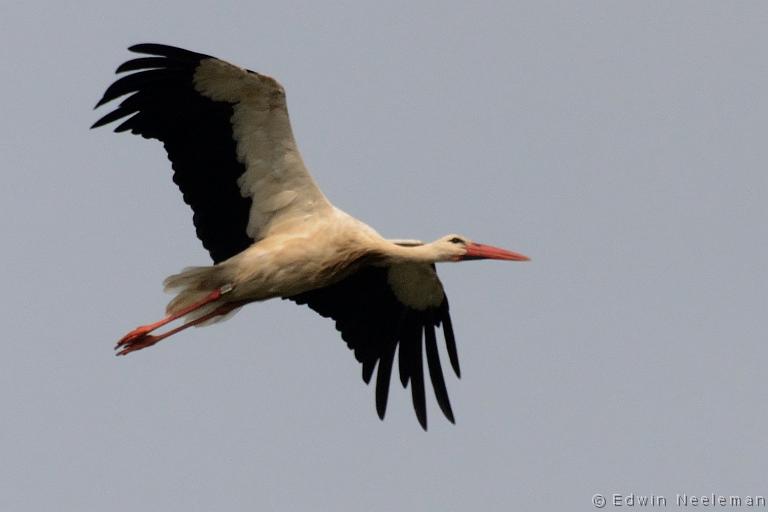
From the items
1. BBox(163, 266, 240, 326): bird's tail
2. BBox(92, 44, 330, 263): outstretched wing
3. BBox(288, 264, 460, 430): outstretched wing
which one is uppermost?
BBox(92, 44, 330, 263): outstretched wing

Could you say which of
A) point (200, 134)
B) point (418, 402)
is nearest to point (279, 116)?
point (200, 134)

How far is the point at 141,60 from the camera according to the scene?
1192cm

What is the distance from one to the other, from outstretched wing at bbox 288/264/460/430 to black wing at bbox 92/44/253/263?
117 cm

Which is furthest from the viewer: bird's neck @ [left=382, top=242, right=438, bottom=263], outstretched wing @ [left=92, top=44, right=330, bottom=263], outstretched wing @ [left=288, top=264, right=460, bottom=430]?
outstretched wing @ [left=288, top=264, right=460, bottom=430]

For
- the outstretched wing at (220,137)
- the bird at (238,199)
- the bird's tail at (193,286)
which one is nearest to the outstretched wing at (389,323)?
the bird at (238,199)

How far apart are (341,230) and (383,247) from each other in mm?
321

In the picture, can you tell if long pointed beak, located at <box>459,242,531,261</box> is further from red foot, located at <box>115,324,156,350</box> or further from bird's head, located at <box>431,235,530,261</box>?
red foot, located at <box>115,324,156,350</box>

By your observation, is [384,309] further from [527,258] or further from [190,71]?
[190,71]

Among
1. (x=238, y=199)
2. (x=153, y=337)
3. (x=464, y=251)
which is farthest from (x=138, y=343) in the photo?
(x=464, y=251)

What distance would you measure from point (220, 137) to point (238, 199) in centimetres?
49

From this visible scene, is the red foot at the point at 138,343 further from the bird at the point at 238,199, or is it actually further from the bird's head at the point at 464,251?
the bird's head at the point at 464,251

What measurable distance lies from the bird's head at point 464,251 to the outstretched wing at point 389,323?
756 millimetres

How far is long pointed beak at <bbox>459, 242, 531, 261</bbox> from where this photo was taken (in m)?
12.7

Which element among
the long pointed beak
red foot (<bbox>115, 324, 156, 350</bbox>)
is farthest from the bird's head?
red foot (<bbox>115, 324, 156, 350</bbox>)
